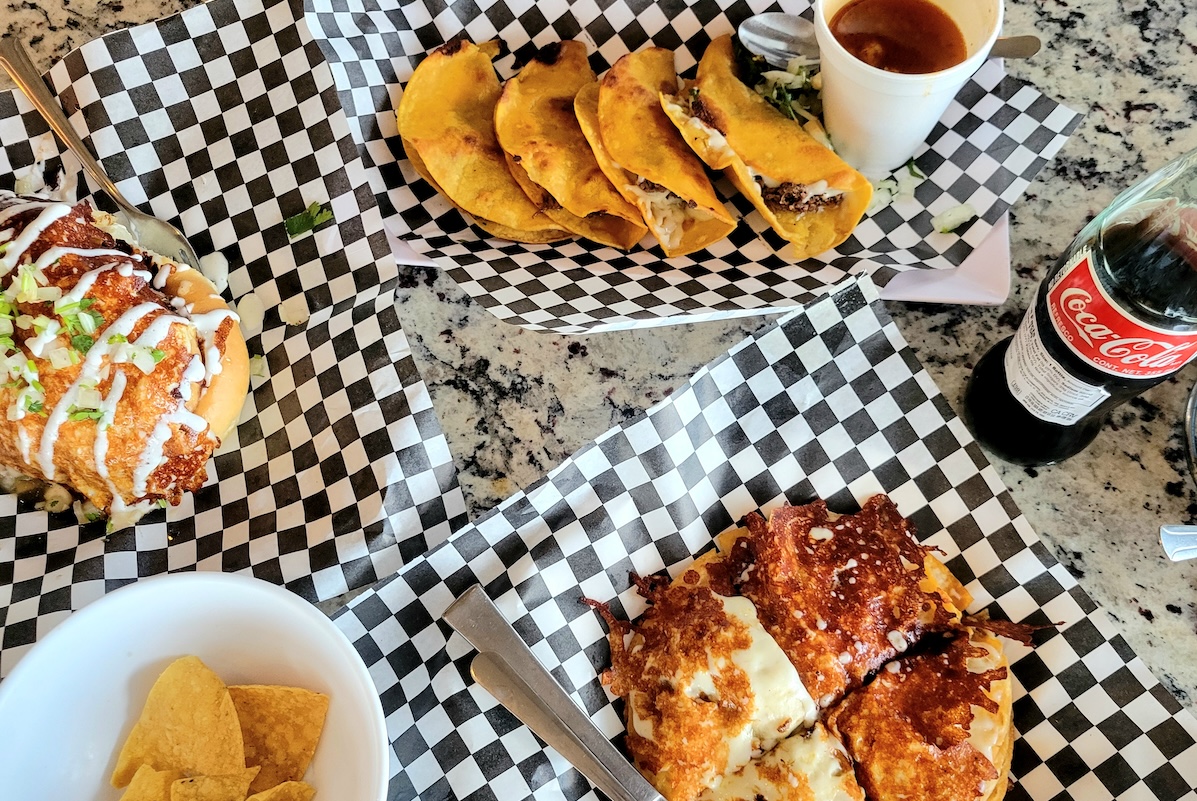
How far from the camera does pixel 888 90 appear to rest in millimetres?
1407

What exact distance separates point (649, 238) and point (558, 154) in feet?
0.76

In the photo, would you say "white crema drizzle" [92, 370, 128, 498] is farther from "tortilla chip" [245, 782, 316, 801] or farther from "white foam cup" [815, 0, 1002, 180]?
"white foam cup" [815, 0, 1002, 180]

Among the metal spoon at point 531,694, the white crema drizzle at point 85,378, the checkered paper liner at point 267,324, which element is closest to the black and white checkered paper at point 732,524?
the metal spoon at point 531,694

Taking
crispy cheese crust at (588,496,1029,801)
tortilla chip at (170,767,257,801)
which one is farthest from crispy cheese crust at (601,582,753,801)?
tortilla chip at (170,767,257,801)

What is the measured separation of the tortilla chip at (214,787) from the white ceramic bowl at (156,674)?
102 mm

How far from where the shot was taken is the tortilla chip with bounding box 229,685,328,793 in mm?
1262

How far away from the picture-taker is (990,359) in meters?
1.54

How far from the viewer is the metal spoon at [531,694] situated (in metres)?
1.29

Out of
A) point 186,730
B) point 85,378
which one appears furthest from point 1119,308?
point 85,378

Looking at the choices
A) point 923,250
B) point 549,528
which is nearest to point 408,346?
point 549,528

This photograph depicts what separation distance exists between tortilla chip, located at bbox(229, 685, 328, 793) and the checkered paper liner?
19 centimetres

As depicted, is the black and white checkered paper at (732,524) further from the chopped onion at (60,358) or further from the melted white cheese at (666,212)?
the chopped onion at (60,358)

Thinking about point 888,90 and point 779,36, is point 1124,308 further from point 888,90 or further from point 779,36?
point 779,36

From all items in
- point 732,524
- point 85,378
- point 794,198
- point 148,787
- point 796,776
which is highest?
point 85,378
